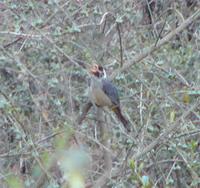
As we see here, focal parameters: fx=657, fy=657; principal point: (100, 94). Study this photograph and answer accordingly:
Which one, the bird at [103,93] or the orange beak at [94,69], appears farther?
the orange beak at [94,69]

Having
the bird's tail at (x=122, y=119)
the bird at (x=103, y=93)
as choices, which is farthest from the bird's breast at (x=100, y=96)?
the bird's tail at (x=122, y=119)

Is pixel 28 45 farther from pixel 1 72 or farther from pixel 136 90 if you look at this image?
pixel 136 90

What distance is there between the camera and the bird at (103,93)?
4823mm

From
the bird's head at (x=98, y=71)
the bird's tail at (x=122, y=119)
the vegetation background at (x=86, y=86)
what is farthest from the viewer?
the bird's head at (x=98, y=71)

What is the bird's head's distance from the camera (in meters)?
5.02

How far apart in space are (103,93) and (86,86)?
0.55 ft

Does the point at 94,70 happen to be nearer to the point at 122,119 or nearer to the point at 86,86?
the point at 86,86

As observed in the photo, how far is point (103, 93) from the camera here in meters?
5.64

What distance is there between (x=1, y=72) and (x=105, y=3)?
1.06m

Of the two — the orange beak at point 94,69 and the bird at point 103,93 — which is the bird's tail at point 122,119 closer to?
the bird at point 103,93

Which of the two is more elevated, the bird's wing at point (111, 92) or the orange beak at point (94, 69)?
the orange beak at point (94, 69)

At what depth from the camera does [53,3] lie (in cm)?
488

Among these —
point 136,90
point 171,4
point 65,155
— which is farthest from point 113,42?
point 65,155

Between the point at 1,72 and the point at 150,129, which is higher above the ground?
the point at 1,72
